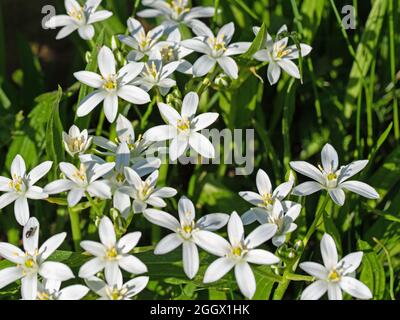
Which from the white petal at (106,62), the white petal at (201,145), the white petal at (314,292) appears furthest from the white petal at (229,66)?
the white petal at (314,292)

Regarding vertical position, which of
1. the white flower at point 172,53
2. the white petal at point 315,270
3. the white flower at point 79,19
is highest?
the white flower at point 79,19

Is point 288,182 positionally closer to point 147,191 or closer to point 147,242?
point 147,191

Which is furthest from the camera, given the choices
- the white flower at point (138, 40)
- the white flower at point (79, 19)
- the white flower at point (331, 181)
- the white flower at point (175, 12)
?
the white flower at point (175, 12)

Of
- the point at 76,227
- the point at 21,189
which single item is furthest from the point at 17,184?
the point at 76,227

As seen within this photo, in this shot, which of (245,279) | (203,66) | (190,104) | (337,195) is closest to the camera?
(245,279)

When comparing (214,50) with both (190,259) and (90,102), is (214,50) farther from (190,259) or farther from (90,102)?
(190,259)

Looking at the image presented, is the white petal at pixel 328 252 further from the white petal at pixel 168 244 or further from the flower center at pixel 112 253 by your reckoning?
the flower center at pixel 112 253
